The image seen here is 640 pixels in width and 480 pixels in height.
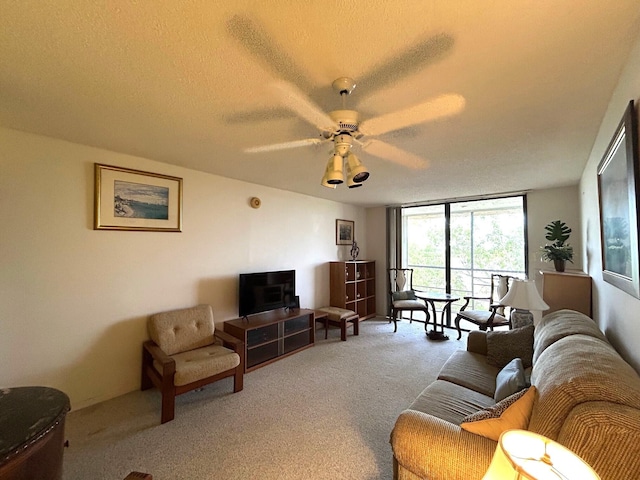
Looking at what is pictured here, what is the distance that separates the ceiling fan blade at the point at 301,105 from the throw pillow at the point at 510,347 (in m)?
2.35

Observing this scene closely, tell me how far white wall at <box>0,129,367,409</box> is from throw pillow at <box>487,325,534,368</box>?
2.94 metres

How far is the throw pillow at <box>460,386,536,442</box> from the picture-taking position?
118 centimetres

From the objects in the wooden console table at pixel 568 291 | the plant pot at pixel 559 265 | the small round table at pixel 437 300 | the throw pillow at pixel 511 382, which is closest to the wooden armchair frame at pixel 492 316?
the small round table at pixel 437 300

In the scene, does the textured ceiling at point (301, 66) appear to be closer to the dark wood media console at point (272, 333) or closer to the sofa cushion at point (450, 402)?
the sofa cushion at point (450, 402)

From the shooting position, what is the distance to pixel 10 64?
4.51 feet

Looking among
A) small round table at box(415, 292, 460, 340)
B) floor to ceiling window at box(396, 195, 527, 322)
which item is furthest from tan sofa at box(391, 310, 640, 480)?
floor to ceiling window at box(396, 195, 527, 322)

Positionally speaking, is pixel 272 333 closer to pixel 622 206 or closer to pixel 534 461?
pixel 534 461

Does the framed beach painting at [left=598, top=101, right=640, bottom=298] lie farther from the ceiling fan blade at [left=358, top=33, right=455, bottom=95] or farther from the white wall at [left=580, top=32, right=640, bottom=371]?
the ceiling fan blade at [left=358, top=33, right=455, bottom=95]

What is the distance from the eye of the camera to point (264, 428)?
87.5 inches

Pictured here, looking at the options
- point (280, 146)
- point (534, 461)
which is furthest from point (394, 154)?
point (534, 461)

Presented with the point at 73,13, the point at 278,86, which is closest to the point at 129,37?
the point at 73,13

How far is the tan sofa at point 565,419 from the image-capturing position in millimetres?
878

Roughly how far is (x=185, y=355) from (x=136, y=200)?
166 cm

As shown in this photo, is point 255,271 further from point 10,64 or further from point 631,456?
point 631,456
